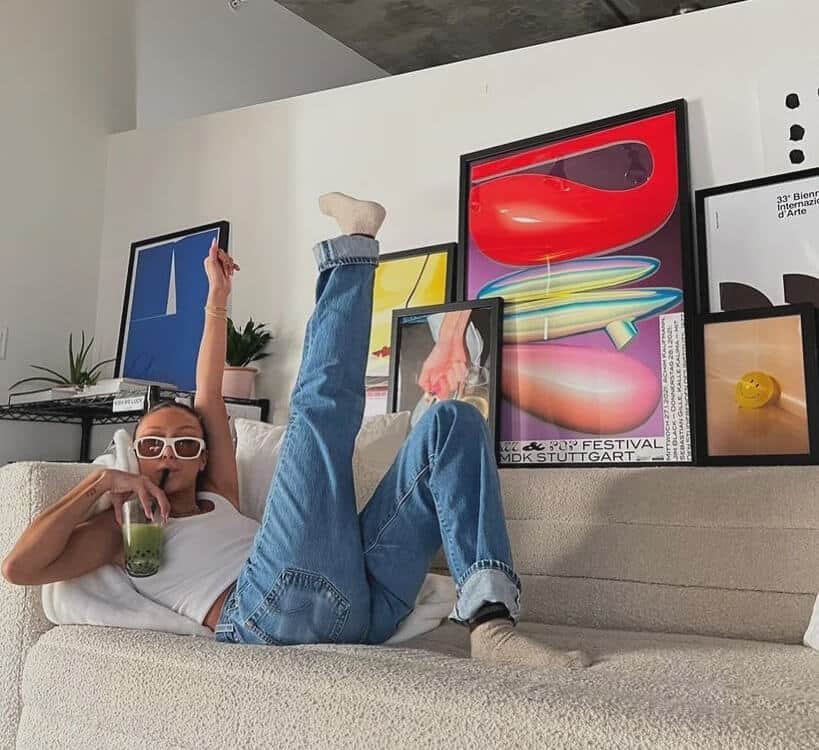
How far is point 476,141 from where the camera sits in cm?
283

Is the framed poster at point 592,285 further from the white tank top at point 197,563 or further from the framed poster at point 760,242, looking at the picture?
the white tank top at point 197,563

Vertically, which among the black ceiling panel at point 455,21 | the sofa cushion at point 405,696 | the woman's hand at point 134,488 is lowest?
the sofa cushion at point 405,696

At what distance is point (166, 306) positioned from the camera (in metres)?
3.39

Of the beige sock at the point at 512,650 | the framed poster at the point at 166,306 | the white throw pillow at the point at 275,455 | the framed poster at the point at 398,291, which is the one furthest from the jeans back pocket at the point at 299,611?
the framed poster at the point at 166,306

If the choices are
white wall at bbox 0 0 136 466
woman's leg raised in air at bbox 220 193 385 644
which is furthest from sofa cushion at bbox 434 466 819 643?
white wall at bbox 0 0 136 466

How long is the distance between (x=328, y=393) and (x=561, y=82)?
1530 millimetres

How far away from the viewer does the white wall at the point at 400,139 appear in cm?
239

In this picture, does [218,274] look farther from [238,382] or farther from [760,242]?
[760,242]

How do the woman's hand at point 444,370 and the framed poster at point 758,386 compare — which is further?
the woman's hand at point 444,370

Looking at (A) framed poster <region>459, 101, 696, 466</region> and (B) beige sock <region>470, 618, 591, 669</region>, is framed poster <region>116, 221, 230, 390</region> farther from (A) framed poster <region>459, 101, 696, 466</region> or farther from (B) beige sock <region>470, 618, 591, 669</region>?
(B) beige sock <region>470, 618, 591, 669</region>

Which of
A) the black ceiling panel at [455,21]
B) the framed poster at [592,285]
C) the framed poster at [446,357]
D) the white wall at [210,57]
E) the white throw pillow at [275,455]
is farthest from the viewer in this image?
the black ceiling panel at [455,21]

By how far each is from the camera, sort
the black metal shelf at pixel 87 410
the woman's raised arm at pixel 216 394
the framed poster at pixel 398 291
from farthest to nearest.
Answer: the black metal shelf at pixel 87 410, the framed poster at pixel 398 291, the woman's raised arm at pixel 216 394

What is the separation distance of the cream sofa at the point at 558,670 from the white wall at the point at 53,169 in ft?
5.87

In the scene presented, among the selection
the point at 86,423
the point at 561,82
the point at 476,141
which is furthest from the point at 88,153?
the point at 561,82
